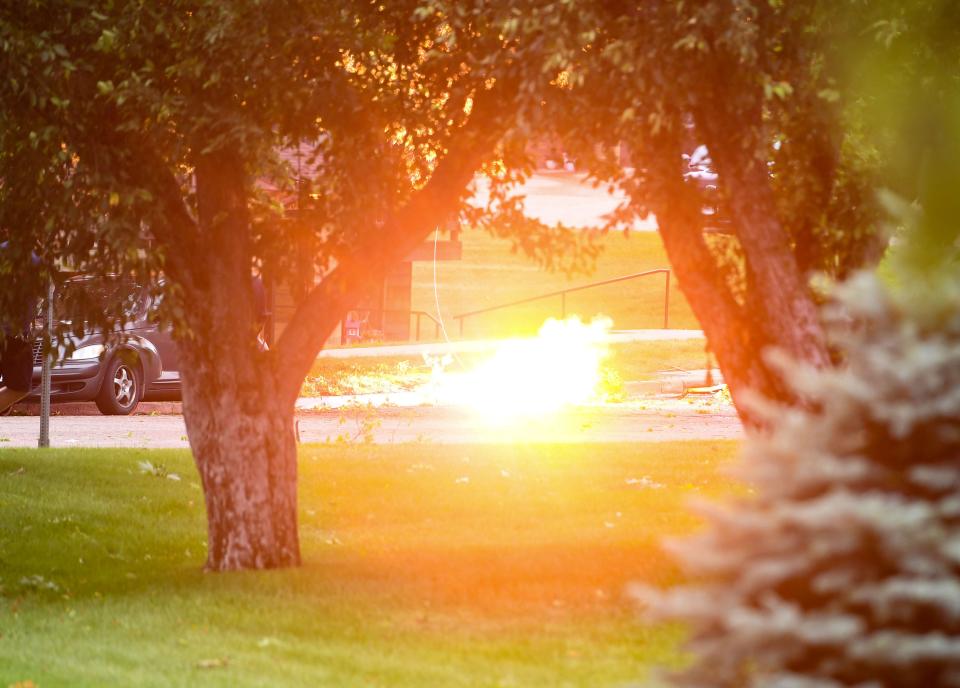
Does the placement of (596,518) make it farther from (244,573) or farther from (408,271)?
(408,271)

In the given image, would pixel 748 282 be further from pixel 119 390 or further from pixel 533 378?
pixel 533 378

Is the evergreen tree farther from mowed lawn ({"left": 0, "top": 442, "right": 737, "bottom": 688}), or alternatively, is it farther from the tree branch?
the tree branch

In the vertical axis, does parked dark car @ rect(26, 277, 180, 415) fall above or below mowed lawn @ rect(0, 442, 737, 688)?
above

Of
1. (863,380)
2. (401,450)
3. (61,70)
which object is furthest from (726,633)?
(401,450)

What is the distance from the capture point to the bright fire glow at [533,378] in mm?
21547

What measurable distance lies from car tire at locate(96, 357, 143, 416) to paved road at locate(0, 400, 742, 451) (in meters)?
0.78

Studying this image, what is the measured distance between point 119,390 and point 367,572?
1204cm

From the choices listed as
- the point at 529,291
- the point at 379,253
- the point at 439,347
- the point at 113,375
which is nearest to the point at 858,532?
the point at 379,253

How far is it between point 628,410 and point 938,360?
59.1ft

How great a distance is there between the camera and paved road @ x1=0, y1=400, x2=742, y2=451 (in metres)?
17.1

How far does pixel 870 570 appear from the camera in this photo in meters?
2.96

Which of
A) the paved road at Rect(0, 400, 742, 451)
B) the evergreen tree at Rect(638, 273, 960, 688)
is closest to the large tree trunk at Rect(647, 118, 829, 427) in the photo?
the evergreen tree at Rect(638, 273, 960, 688)

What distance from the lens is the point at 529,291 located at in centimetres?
5184

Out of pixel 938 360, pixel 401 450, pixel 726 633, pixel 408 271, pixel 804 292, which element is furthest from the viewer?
pixel 408 271
